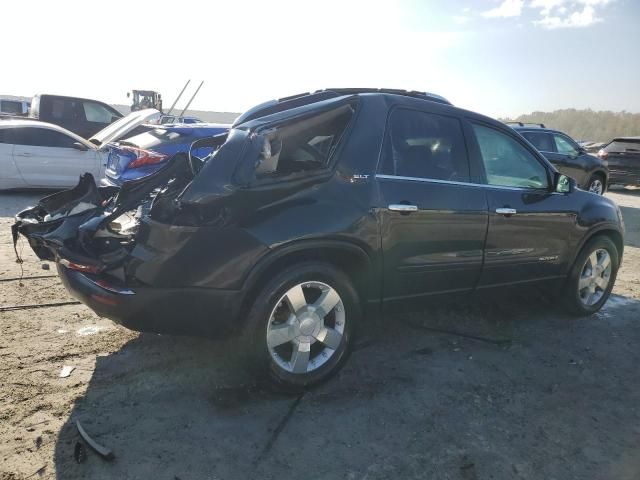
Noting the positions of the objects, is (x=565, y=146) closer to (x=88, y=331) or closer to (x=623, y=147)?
(x=623, y=147)

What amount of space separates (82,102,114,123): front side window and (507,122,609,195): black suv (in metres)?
10.8

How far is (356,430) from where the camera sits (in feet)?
9.40

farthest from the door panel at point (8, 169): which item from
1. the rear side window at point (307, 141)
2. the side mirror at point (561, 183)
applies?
the side mirror at point (561, 183)

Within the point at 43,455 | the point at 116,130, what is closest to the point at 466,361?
the point at 43,455

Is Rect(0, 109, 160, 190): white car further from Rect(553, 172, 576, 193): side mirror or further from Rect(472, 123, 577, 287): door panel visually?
Rect(553, 172, 576, 193): side mirror

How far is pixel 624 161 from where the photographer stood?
15078 millimetres

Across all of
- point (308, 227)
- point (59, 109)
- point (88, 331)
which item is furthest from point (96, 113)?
point (308, 227)

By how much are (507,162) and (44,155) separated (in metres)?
8.64

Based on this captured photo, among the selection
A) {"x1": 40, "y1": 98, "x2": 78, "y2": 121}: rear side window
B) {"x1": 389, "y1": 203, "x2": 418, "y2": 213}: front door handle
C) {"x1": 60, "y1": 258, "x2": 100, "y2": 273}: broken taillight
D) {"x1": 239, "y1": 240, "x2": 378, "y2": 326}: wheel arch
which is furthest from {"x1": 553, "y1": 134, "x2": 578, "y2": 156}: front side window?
{"x1": 40, "y1": 98, "x2": 78, "y2": 121}: rear side window

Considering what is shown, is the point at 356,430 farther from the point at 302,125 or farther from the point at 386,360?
the point at 302,125

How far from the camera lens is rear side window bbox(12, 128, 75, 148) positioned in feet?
31.0

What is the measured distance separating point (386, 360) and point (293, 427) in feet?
3.61

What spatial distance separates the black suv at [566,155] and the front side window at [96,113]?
10.8 meters

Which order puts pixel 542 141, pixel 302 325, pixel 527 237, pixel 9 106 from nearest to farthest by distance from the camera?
pixel 302 325, pixel 527 237, pixel 542 141, pixel 9 106
